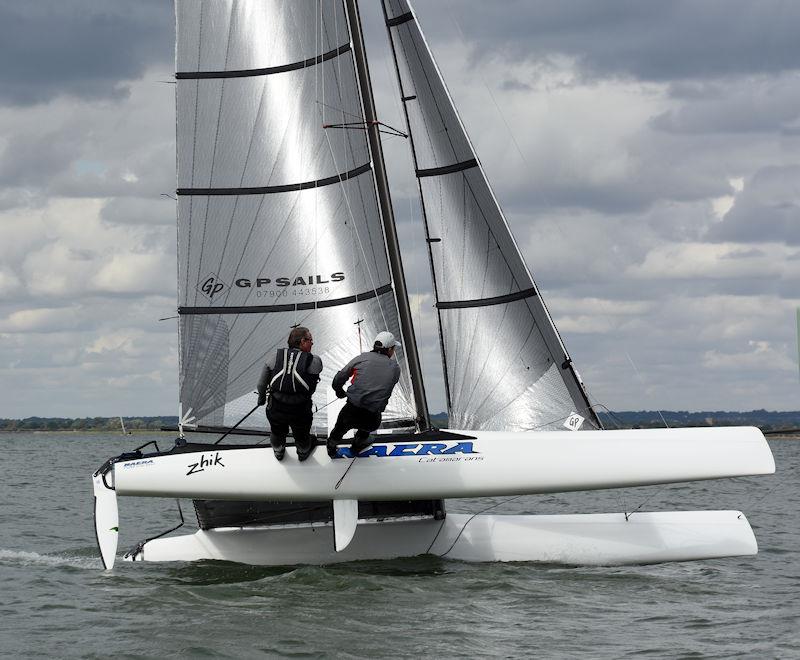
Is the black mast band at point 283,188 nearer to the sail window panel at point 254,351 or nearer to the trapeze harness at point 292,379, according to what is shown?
the sail window panel at point 254,351

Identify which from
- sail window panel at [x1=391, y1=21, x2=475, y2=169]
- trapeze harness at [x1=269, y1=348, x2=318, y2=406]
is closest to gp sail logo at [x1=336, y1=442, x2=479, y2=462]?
trapeze harness at [x1=269, y1=348, x2=318, y2=406]

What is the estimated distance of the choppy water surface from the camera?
331 inches

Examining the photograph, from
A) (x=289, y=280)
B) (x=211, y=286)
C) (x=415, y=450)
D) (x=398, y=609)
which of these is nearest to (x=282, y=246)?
(x=289, y=280)

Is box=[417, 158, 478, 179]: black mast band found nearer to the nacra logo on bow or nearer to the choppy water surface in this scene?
the nacra logo on bow

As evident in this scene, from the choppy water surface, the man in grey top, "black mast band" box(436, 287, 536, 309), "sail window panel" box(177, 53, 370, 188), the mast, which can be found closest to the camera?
the choppy water surface

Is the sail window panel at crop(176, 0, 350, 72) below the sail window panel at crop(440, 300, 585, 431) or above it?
above

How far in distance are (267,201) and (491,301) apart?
261cm

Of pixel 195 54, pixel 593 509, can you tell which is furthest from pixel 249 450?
pixel 593 509

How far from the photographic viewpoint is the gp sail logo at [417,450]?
35.3 ft

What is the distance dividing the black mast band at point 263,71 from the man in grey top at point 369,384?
11.9 feet

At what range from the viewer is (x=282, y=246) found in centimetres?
1248

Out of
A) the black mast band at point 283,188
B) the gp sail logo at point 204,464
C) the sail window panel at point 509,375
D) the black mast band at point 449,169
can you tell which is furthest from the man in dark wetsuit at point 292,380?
the black mast band at point 449,169

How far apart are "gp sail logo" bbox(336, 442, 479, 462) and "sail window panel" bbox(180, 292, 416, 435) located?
4.51ft

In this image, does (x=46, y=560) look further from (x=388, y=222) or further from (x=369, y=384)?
(x=388, y=222)
